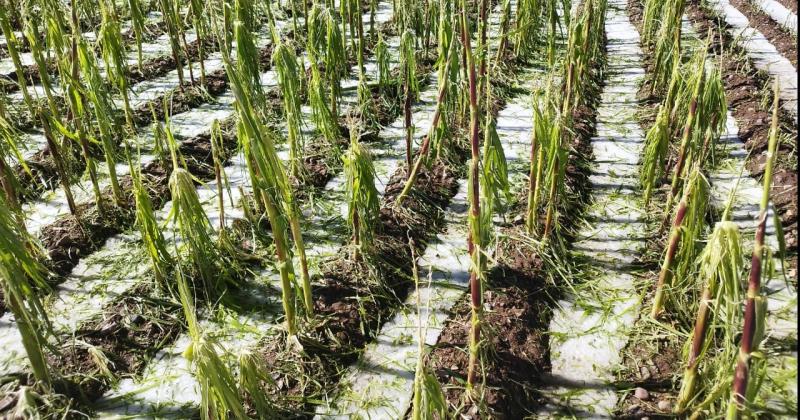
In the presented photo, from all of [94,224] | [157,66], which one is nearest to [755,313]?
[94,224]

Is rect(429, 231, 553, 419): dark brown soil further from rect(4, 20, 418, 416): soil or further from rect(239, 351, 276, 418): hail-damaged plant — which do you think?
rect(239, 351, 276, 418): hail-damaged plant

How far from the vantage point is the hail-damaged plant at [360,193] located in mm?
2244

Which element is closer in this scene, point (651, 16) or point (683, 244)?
point (683, 244)

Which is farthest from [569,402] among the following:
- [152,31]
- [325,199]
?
[152,31]

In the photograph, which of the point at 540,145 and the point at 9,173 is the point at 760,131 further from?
the point at 9,173

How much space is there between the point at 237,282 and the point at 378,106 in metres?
1.91

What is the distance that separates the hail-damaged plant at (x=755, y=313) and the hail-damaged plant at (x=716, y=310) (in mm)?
134

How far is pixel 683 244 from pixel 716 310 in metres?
0.50

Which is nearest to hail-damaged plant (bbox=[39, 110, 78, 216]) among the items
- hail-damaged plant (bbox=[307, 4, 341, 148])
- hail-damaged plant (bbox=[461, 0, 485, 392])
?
hail-damaged plant (bbox=[307, 4, 341, 148])

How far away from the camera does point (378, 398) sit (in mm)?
2049

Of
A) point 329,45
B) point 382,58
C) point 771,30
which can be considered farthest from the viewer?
point 771,30

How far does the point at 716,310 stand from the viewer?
5.16 ft

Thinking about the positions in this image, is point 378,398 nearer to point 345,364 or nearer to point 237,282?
point 345,364

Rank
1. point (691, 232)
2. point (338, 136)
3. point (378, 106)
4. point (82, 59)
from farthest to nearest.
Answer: point (378, 106), point (338, 136), point (82, 59), point (691, 232)
